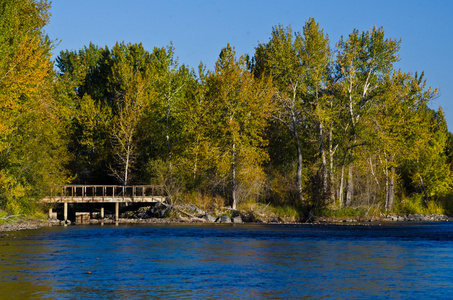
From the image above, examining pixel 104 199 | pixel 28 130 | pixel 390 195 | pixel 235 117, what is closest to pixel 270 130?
pixel 235 117

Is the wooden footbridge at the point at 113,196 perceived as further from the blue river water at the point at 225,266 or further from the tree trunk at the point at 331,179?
the tree trunk at the point at 331,179

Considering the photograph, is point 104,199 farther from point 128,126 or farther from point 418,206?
point 418,206

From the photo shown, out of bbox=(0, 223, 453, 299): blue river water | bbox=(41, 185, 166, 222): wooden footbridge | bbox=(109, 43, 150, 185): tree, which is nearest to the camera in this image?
bbox=(0, 223, 453, 299): blue river water

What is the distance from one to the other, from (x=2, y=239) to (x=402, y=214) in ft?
143

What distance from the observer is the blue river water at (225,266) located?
59.5 ft

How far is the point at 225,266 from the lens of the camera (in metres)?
23.7

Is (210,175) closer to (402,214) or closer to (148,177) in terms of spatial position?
(148,177)

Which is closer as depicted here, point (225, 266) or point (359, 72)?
point (225, 266)

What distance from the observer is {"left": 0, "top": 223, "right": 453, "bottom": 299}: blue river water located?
18125 millimetres

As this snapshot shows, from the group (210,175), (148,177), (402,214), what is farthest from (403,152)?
(148,177)

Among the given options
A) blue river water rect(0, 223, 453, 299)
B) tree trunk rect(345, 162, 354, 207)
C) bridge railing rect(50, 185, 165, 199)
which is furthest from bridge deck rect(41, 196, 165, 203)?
tree trunk rect(345, 162, 354, 207)

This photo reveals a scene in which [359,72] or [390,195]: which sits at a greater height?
[359,72]

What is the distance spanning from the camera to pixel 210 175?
190ft

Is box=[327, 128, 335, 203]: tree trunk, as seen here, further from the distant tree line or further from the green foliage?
the green foliage
